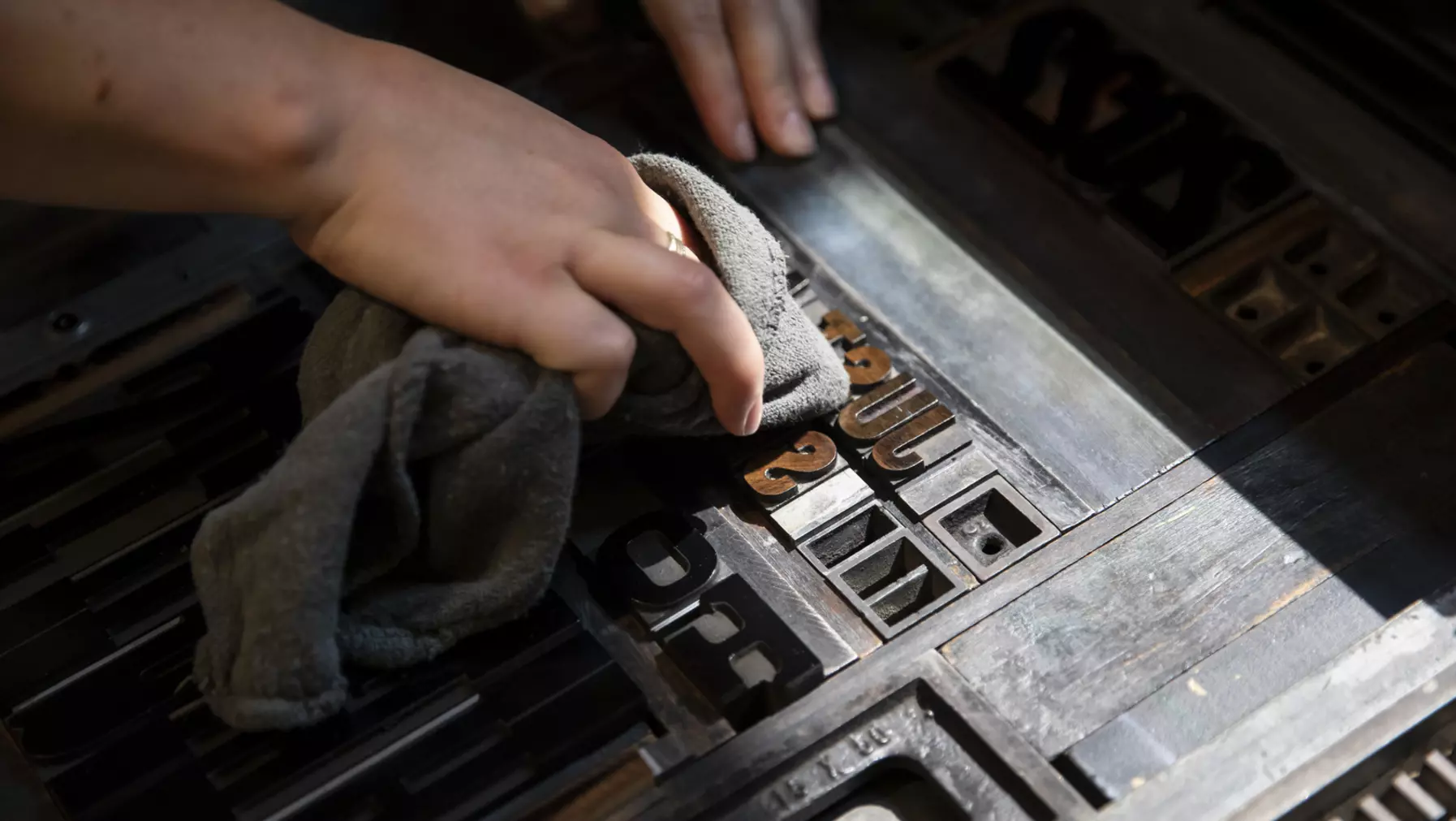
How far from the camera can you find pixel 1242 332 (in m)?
0.92

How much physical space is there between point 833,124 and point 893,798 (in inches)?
22.0

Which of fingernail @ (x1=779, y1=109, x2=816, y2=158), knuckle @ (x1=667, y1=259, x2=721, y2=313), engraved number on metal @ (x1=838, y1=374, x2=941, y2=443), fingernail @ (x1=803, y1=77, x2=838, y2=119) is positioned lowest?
engraved number on metal @ (x1=838, y1=374, x2=941, y2=443)

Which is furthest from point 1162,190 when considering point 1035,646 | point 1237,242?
point 1035,646

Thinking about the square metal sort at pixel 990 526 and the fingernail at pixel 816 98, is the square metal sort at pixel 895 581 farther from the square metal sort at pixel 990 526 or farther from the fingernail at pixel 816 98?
the fingernail at pixel 816 98

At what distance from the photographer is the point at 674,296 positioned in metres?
0.74

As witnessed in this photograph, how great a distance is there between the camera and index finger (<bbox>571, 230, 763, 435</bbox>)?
2.43 feet

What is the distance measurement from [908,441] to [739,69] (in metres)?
0.36

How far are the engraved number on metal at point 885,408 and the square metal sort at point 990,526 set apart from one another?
7cm

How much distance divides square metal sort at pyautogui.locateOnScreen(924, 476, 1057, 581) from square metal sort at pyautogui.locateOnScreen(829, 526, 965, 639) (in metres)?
0.02

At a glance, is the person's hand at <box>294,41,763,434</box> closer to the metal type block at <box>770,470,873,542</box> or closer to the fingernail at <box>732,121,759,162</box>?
the metal type block at <box>770,470,873,542</box>

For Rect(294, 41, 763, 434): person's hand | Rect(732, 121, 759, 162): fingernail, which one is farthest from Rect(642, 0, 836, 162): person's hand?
Rect(294, 41, 763, 434): person's hand

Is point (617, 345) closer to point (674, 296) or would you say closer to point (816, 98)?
point (674, 296)

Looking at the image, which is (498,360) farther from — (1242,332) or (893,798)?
(1242,332)

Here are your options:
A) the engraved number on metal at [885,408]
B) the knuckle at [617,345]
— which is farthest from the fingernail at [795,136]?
the knuckle at [617,345]
